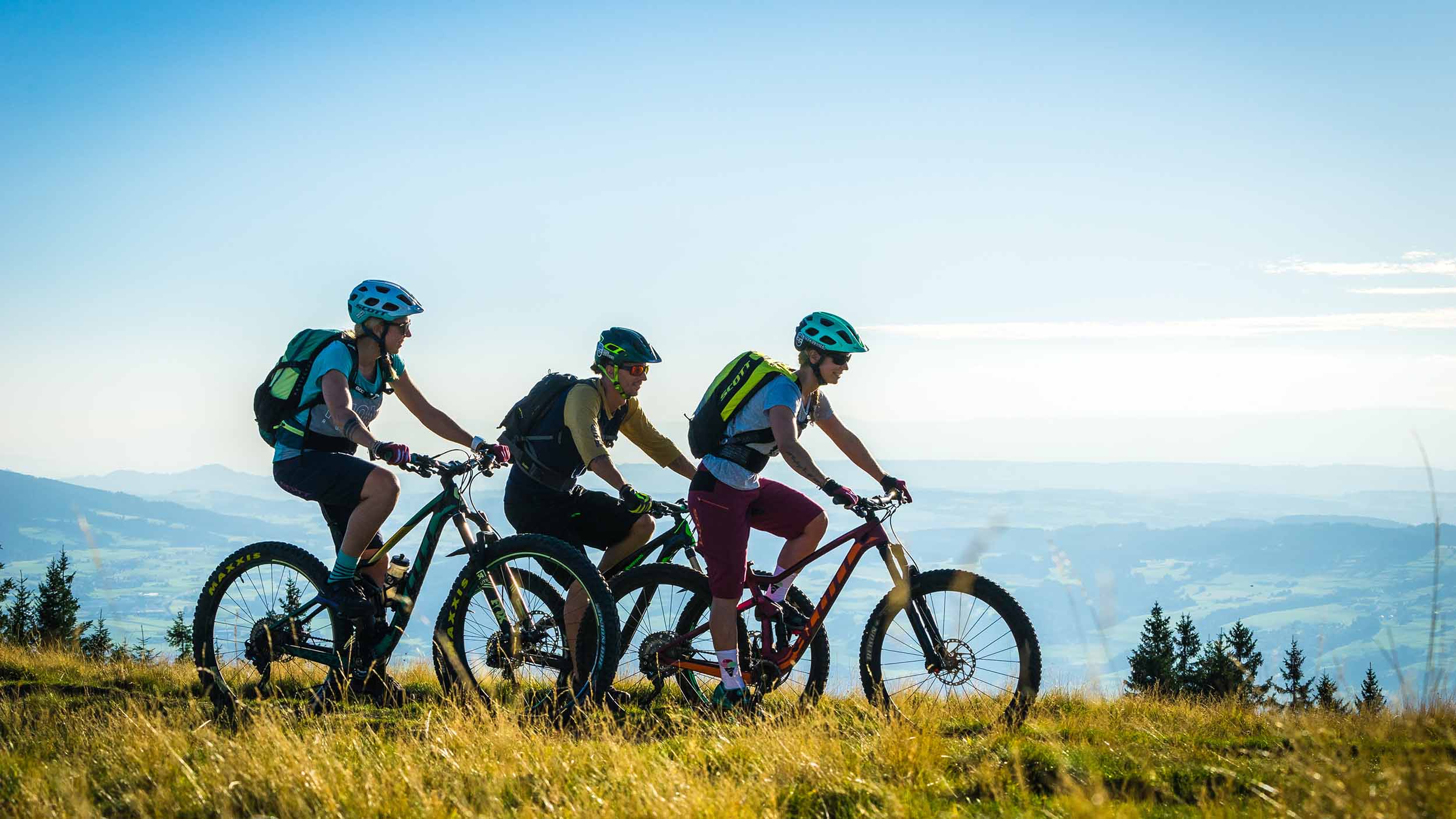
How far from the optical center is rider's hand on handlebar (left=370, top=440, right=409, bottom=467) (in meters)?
5.80

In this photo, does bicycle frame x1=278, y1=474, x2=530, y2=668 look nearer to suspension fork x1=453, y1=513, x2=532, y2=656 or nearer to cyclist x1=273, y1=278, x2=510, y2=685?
suspension fork x1=453, y1=513, x2=532, y2=656

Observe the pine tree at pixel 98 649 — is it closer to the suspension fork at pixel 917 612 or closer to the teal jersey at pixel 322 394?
the teal jersey at pixel 322 394

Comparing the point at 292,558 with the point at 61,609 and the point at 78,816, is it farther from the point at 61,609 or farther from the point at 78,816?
the point at 61,609

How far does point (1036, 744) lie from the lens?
17.8 feet

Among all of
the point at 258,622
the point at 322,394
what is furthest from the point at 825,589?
the point at 258,622

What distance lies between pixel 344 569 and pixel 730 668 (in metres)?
2.57

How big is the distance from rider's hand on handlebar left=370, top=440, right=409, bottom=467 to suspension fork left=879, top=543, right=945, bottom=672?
301 cm

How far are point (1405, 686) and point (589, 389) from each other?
5.04 meters

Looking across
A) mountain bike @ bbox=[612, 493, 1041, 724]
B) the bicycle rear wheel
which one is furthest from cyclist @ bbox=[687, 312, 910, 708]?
the bicycle rear wheel

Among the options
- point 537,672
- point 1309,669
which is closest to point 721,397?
point 537,672

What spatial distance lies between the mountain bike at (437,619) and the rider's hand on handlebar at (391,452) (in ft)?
0.25

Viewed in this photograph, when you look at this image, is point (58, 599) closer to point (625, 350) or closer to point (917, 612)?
point (625, 350)

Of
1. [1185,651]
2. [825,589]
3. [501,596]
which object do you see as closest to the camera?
[501,596]

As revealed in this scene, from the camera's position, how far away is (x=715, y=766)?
4.92 metres
